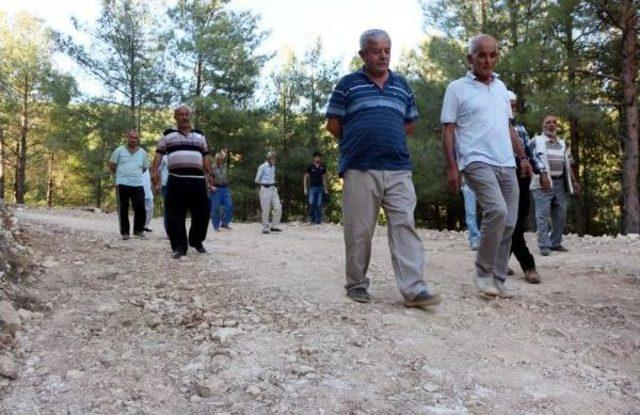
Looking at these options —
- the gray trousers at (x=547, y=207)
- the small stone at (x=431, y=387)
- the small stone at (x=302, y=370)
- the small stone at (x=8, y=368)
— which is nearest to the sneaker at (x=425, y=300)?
the small stone at (x=431, y=387)

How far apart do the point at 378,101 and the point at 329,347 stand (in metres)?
1.83

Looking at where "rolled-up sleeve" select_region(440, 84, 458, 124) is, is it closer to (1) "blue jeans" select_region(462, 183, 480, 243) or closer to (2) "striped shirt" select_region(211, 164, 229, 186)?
(1) "blue jeans" select_region(462, 183, 480, 243)

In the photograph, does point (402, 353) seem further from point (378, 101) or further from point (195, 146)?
point (195, 146)

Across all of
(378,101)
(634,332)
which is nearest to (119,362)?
(378,101)

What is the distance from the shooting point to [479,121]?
4.45m

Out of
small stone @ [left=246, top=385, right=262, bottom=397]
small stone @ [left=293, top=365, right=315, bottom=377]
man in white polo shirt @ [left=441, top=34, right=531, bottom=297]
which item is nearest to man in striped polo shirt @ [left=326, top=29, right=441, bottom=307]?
man in white polo shirt @ [left=441, top=34, right=531, bottom=297]

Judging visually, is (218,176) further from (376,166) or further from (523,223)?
(376,166)

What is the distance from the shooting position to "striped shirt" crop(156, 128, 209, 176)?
20.8 ft

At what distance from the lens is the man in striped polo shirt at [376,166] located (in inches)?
159

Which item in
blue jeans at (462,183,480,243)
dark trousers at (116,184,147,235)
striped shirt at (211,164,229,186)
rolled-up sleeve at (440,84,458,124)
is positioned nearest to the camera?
rolled-up sleeve at (440,84,458,124)

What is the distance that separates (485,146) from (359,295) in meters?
1.55

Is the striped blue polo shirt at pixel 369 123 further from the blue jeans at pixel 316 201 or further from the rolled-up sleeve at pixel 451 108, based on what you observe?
the blue jeans at pixel 316 201

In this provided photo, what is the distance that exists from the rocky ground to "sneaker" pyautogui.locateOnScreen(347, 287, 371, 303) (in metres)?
0.12

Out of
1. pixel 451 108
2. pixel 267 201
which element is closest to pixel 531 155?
pixel 451 108
